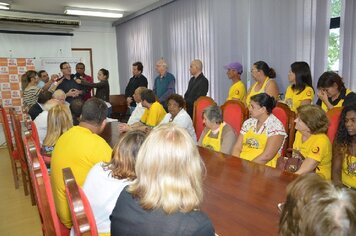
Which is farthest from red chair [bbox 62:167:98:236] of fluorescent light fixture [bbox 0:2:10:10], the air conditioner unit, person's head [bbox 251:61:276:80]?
the air conditioner unit

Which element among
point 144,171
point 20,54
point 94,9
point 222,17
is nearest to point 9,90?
point 20,54

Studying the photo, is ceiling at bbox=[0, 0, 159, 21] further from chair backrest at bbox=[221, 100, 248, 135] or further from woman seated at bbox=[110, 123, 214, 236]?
woman seated at bbox=[110, 123, 214, 236]

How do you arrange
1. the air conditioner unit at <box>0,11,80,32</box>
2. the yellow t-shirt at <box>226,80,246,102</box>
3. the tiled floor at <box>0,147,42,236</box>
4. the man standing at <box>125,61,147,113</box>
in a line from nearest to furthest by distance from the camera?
1. the tiled floor at <box>0,147,42,236</box>
2. the yellow t-shirt at <box>226,80,246,102</box>
3. the man standing at <box>125,61,147,113</box>
4. the air conditioner unit at <box>0,11,80,32</box>

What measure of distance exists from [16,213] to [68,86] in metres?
2.53

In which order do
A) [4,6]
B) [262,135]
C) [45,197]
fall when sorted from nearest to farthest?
[45,197]
[262,135]
[4,6]

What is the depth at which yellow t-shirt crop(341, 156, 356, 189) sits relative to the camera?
1917mm

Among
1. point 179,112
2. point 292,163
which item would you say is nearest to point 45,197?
point 292,163

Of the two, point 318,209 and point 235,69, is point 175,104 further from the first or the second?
point 318,209

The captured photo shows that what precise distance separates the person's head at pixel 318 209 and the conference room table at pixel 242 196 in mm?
389

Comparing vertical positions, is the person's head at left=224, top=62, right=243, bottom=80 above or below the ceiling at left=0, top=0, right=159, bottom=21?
below

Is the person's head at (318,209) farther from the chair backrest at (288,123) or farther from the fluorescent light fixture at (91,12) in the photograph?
the fluorescent light fixture at (91,12)

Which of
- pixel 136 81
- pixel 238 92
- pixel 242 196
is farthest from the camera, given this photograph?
pixel 136 81

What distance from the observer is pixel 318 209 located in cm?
72

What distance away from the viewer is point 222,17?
4.98 metres
